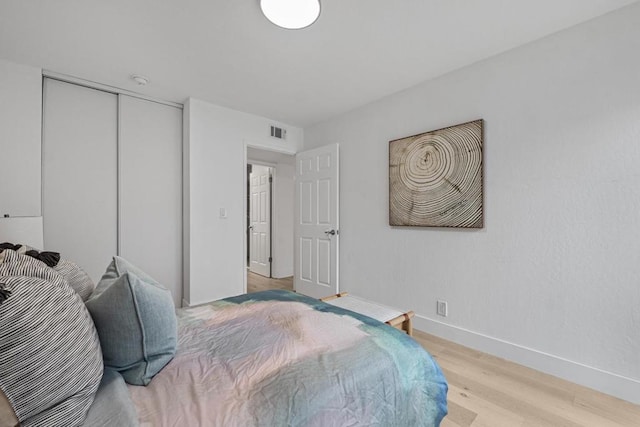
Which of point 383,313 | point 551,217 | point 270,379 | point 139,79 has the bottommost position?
point 383,313

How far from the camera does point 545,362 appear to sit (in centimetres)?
199

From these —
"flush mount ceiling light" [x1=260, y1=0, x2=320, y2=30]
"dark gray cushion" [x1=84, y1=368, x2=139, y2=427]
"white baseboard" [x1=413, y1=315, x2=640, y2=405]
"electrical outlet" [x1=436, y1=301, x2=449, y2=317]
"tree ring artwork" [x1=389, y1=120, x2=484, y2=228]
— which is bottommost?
"white baseboard" [x1=413, y1=315, x2=640, y2=405]

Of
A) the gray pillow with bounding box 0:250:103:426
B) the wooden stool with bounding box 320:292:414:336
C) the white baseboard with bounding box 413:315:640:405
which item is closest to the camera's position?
the gray pillow with bounding box 0:250:103:426

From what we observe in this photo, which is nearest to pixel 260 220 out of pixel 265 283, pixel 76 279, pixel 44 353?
pixel 265 283

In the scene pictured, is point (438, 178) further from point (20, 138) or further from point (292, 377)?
point (20, 138)

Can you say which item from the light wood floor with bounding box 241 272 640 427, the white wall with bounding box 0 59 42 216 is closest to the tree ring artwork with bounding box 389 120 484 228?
the light wood floor with bounding box 241 272 640 427

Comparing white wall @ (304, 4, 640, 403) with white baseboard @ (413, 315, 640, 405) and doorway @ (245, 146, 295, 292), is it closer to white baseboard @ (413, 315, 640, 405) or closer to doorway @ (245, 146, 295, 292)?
white baseboard @ (413, 315, 640, 405)

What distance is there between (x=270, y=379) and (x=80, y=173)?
2.93 m

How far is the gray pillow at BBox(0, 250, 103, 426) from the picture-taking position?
1.88ft

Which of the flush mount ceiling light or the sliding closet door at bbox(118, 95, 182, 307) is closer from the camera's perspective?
the flush mount ceiling light

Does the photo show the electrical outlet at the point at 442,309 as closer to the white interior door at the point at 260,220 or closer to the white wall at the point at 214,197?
the white wall at the point at 214,197

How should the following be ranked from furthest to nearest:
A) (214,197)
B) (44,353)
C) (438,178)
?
(214,197)
(438,178)
(44,353)

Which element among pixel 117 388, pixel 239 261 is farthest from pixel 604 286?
pixel 239 261

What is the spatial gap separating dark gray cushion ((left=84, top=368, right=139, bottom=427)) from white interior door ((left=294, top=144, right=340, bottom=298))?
276cm
